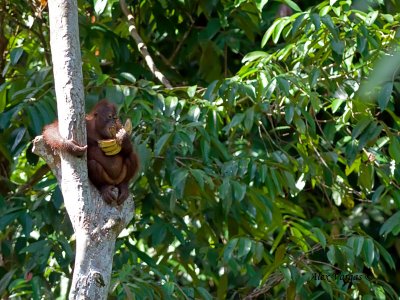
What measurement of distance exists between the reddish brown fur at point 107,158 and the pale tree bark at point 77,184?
0.43m

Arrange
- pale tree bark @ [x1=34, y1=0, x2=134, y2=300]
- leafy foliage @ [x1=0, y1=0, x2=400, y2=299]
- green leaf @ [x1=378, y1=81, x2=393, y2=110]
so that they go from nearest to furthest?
1. pale tree bark @ [x1=34, y1=0, x2=134, y2=300]
2. green leaf @ [x1=378, y1=81, x2=393, y2=110]
3. leafy foliage @ [x1=0, y1=0, x2=400, y2=299]

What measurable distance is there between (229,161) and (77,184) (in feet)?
6.11

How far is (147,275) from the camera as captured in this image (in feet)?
14.3

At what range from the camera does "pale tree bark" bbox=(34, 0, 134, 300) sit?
308 centimetres

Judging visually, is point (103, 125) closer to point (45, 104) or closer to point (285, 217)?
point (45, 104)

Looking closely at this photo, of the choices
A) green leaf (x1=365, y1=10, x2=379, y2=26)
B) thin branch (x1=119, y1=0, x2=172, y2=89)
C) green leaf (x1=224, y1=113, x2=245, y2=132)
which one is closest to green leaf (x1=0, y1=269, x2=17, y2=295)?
green leaf (x1=224, y1=113, x2=245, y2=132)

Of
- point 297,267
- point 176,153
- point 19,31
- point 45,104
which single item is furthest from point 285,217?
point 19,31

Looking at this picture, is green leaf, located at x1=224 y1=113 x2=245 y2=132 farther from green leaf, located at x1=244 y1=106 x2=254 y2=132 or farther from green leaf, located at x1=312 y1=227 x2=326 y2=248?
green leaf, located at x1=312 y1=227 x2=326 y2=248

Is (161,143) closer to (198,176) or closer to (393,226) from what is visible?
(198,176)

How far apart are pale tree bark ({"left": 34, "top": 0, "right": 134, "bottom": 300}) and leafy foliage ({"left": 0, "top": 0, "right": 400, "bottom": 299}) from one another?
91 centimetres

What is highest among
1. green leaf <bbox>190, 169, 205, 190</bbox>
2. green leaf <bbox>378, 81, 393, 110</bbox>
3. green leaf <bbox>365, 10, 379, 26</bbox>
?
green leaf <bbox>365, 10, 379, 26</bbox>

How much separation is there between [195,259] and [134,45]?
154 cm

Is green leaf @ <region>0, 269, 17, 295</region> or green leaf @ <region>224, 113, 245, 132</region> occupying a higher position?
green leaf @ <region>224, 113, 245, 132</region>

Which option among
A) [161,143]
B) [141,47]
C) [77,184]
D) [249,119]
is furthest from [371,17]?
[77,184]
